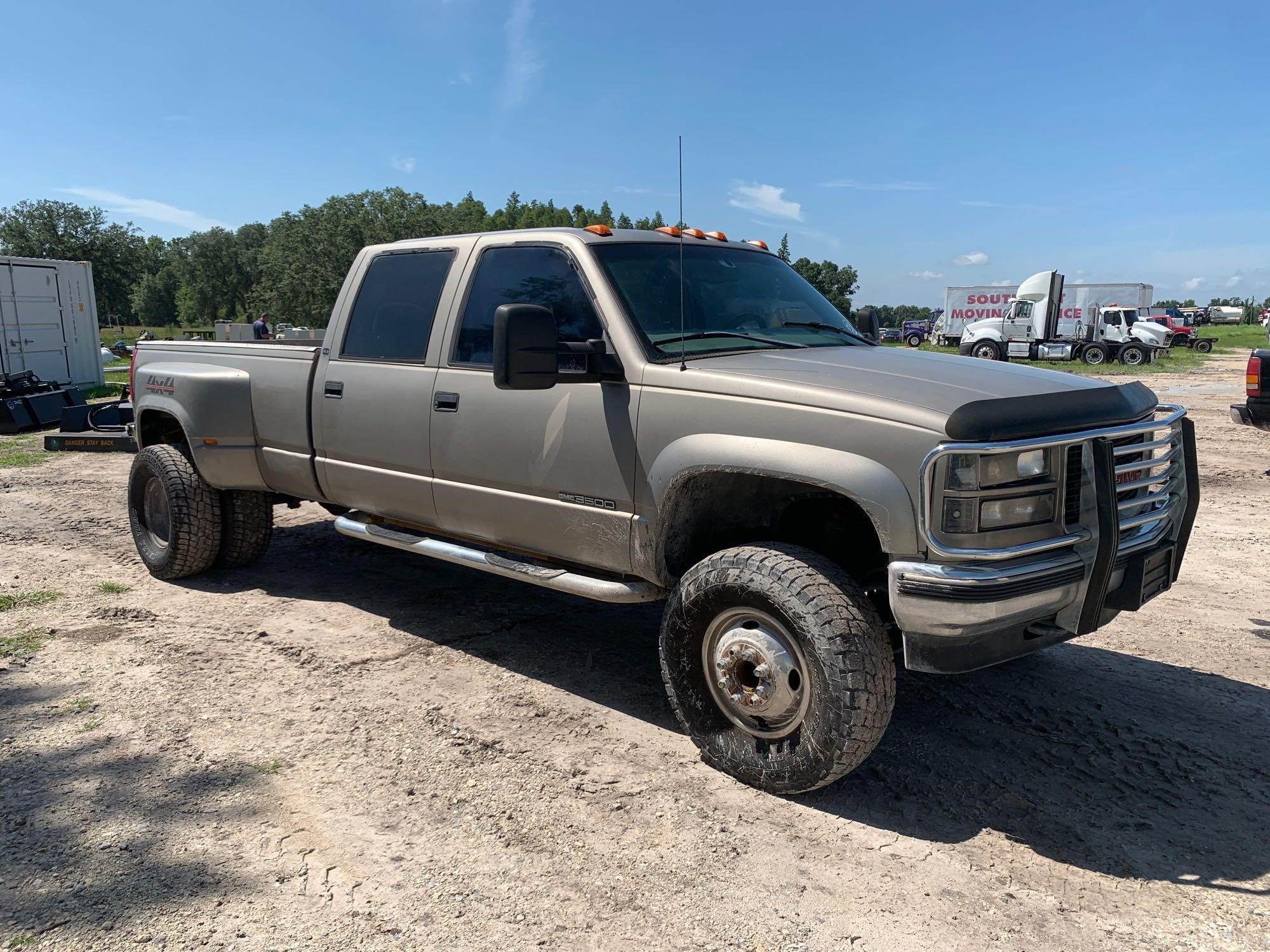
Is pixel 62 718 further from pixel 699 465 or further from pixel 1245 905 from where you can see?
pixel 1245 905

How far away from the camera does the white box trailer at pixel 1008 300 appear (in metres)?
37.8

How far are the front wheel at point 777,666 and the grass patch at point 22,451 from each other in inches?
407

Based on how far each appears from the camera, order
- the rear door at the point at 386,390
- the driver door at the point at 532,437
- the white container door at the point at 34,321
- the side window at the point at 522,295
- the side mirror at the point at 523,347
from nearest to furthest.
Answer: the side mirror at the point at 523,347 → the driver door at the point at 532,437 → the side window at the point at 522,295 → the rear door at the point at 386,390 → the white container door at the point at 34,321

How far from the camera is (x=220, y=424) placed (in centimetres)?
540

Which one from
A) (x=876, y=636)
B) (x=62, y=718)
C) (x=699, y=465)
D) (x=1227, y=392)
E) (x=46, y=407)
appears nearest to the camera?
(x=876, y=636)

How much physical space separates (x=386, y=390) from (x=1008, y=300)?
147 feet

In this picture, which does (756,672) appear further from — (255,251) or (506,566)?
(255,251)

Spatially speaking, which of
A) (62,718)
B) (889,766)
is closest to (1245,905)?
(889,766)

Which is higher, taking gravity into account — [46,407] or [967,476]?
[967,476]

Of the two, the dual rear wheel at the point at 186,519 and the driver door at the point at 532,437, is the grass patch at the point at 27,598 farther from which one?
the driver door at the point at 532,437

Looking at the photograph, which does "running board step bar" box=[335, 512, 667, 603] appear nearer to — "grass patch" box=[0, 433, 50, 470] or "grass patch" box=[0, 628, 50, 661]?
"grass patch" box=[0, 628, 50, 661]

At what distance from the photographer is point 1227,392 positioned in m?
20.5

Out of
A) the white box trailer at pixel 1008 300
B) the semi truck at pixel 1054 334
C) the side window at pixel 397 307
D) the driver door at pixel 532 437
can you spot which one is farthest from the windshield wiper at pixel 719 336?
the white box trailer at pixel 1008 300

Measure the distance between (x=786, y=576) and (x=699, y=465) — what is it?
1.71 feet
